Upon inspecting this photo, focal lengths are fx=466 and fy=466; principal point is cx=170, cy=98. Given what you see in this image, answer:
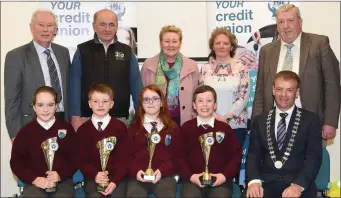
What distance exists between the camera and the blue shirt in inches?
181

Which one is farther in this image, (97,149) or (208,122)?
(208,122)

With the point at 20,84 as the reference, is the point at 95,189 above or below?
below

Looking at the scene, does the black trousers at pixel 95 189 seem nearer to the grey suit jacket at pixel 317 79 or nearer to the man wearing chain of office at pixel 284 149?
the man wearing chain of office at pixel 284 149

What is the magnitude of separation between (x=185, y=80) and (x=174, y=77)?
118mm

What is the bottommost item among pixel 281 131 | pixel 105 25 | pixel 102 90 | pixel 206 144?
pixel 206 144

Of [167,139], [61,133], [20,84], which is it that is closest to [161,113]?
[167,139]

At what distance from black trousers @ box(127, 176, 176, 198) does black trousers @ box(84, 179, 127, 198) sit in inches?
2.2

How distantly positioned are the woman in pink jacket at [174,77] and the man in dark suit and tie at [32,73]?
94 centimetres

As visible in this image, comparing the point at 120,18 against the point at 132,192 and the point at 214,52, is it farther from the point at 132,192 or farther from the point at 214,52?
the point at 132,192

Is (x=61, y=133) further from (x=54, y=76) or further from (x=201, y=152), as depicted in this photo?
(x=201, y=152)

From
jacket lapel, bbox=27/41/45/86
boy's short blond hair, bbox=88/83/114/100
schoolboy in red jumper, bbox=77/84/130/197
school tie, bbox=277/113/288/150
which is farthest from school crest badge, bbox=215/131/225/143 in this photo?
jacket lapel, bbox=27/41/45/86

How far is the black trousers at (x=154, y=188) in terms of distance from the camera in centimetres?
400

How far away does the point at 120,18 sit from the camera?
5.95 metres

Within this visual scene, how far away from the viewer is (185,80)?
4.81 m
